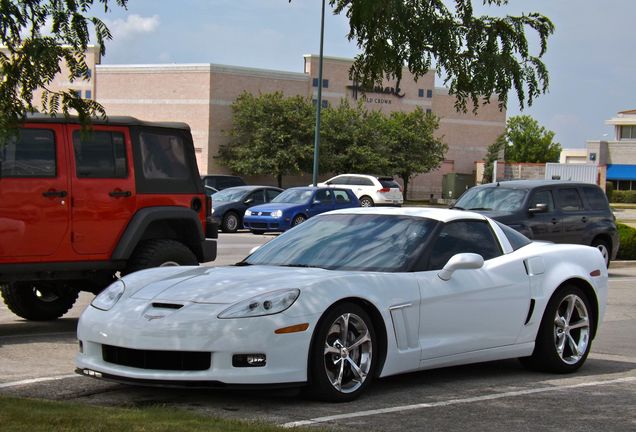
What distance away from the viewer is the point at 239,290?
7008 millimetres

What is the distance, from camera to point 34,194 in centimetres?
981

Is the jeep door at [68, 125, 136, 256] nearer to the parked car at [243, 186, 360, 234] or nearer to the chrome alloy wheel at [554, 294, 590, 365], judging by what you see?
the chrome alloy wheel at [554, 294, 590, 365]

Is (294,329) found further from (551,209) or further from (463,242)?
(551,209)

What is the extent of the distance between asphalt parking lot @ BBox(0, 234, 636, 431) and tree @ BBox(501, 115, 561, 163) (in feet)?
350

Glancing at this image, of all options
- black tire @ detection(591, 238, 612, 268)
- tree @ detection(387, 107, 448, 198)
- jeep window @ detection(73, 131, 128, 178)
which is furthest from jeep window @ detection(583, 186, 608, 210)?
tree @ detection(387, 107, 448, 198)

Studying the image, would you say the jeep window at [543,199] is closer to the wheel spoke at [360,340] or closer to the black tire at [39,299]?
the black tire at [39,299]

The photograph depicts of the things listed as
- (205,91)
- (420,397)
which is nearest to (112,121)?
(420,397)

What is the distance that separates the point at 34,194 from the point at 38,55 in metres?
4.00

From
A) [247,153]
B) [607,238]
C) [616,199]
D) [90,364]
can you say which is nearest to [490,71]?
[90,364]

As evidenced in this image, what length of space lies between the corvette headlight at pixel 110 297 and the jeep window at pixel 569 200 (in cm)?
1280

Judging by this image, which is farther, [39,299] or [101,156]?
[39,299]

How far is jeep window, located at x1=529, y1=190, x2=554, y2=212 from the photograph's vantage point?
18469 millimetres

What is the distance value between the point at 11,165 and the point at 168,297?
344cm

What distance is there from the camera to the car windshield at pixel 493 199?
18.4m
